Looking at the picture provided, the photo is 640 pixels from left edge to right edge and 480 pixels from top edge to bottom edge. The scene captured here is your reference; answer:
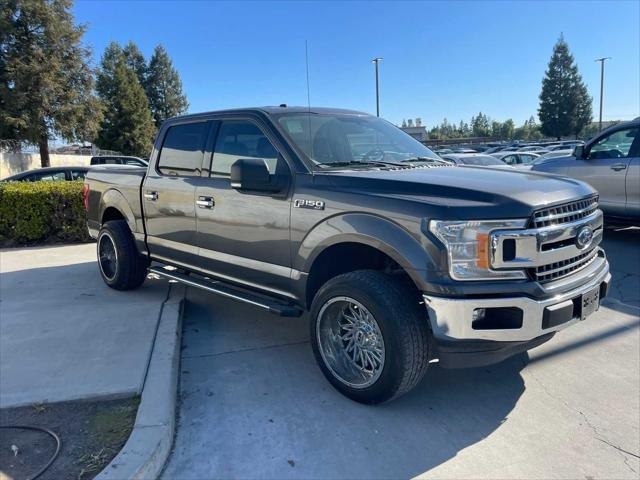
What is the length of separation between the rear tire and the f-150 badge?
9.19 feet

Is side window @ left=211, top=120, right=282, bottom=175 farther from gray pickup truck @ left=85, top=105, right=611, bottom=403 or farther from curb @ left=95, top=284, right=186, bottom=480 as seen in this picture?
curb @ left=95, top=284, right=186, bottom=480

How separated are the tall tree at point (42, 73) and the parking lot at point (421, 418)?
25.0 meters


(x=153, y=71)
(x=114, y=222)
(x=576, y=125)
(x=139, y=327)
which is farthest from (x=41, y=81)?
(x=576, y=125)

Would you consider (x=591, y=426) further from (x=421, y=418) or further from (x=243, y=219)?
(x=243, y=219)

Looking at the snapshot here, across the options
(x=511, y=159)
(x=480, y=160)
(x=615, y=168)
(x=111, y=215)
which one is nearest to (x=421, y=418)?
(x=111, y=215)

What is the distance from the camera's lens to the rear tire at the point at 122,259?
18.8 ft

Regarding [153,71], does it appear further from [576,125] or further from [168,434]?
[168,434]

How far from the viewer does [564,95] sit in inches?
2153

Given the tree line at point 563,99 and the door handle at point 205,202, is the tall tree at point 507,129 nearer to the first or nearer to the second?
the tree line at point 563,99

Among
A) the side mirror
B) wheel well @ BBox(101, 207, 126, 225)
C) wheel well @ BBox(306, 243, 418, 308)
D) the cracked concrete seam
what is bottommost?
the cracked concrete seam

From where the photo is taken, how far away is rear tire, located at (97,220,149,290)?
18.8 feet

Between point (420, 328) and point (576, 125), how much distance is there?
60708 millimetres

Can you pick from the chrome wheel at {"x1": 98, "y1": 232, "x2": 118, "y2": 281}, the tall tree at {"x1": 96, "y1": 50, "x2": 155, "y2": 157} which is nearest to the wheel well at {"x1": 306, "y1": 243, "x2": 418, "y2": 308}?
the chrome wheel at {"x1": 98, "y1": 232, "x2": 118, "y2": 281}

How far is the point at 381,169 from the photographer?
151 inches
